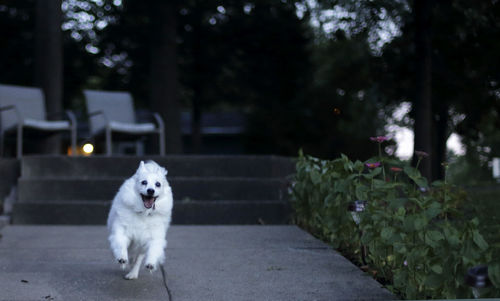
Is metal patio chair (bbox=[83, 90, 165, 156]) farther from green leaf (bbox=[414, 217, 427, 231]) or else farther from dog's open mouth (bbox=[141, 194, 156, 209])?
green leaf (bbox=[414, 217, 427, 231])

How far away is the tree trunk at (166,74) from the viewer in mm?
12711

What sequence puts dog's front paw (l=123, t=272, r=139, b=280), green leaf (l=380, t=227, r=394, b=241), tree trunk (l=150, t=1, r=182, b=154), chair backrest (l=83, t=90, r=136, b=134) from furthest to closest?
1. tree trunk (l=150, t=1, r=182, b=154)
2. chair backrest (l=83, t=90, r=136, b=134)
3. dog's front paw (l=123, t=272, r=139, b=280)
4. green leaf (l=380, t=227, r=394, b=241)

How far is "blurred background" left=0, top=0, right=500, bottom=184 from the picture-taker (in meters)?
9.10

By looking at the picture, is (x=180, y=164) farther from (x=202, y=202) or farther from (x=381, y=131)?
(x=381, y=131)

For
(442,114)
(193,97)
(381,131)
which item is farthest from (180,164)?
(381,131)

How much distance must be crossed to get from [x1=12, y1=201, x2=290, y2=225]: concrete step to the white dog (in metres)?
2.75

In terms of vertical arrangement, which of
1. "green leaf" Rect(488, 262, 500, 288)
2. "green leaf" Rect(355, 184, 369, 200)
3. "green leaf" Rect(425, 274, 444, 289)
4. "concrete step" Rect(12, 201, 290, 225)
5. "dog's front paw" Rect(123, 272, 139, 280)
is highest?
"green leaf" Rect(355, 184, 369, 200)

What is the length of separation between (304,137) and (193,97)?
160 inches

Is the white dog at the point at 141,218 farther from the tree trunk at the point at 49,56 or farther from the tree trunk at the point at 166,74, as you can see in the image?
the tree trunk at the point at 166,74

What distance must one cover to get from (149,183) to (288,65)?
13.5 m

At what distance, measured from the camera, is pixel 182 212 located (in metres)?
7.26

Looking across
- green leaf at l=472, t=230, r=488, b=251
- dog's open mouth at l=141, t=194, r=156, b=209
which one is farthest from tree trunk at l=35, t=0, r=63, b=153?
green leaf at l=472, t=230, r=488, b=251

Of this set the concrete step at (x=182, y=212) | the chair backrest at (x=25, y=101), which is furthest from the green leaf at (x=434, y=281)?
the chair backrest at (x=25, y=101)

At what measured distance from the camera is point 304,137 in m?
21.3
